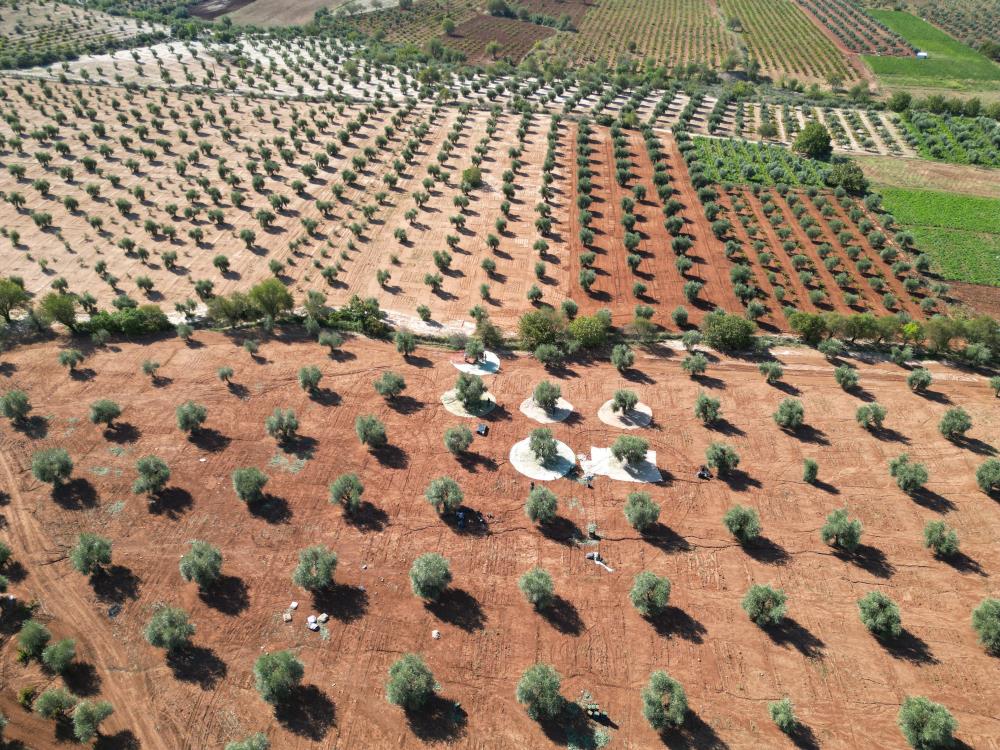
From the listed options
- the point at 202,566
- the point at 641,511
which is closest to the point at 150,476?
the point at 202,566

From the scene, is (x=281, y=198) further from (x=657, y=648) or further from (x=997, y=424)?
(x=997, y=424)

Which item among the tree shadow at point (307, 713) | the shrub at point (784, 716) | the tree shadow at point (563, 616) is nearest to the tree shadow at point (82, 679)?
the tree shadow at point (307, 713)

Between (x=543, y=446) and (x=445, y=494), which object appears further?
(x=543, y=446)

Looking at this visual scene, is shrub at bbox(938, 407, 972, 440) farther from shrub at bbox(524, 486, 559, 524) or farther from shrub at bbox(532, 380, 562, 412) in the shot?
shrub at bbox(524, 486, 559, 524)

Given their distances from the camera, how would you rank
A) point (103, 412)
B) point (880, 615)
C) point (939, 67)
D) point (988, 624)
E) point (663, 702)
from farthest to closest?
point (939, 67), point (103, 412), point (880, 615), point (988, 624), point (663, 702)

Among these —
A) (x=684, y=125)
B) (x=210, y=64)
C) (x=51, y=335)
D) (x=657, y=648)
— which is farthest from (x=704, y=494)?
(x=210, y=64)

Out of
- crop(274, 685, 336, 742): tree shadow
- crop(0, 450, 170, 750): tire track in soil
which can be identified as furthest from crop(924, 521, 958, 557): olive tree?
crop(0, 450, 170, 750): tire track in soil

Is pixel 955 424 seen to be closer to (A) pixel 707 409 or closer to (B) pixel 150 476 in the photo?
(A) pixel 707 409
